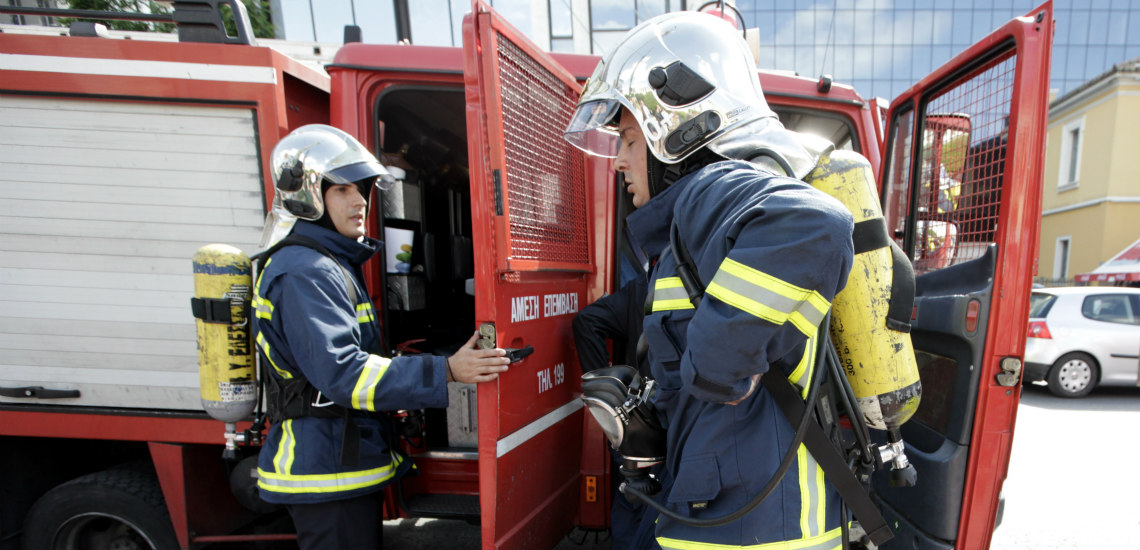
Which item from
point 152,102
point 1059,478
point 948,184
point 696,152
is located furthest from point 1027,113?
point 1059,478

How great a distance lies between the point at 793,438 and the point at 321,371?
136cm

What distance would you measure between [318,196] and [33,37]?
1.32m

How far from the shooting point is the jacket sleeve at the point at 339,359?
5.21 feet

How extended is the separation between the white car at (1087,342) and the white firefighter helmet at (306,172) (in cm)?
810

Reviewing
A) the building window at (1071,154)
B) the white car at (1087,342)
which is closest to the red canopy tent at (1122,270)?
the building window at (1071,154)

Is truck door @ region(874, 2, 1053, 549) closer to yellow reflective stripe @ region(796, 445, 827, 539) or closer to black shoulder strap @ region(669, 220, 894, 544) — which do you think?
black shoulder strap @ region(669, 220, 894, 544)

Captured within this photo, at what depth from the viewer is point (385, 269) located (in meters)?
2.41

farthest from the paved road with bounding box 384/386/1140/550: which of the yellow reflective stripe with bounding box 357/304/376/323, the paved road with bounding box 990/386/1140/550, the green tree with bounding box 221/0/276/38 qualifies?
the green tree with bounding box 221/0/276/38

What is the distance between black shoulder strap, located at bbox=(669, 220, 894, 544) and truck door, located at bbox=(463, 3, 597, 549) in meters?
0.63

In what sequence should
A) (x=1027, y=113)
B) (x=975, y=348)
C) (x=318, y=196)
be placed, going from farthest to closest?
(x=318, y=196), (x=975, y=348), (x=1027, y=113)

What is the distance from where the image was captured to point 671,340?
125 cm

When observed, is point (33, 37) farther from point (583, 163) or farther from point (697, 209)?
point (697, 209)

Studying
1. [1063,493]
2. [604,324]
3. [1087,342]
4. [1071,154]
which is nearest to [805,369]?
[604,324]

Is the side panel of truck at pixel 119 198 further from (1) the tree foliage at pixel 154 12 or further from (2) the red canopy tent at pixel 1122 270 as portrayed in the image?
(2) the red canopy tent at pixel 1122 270
